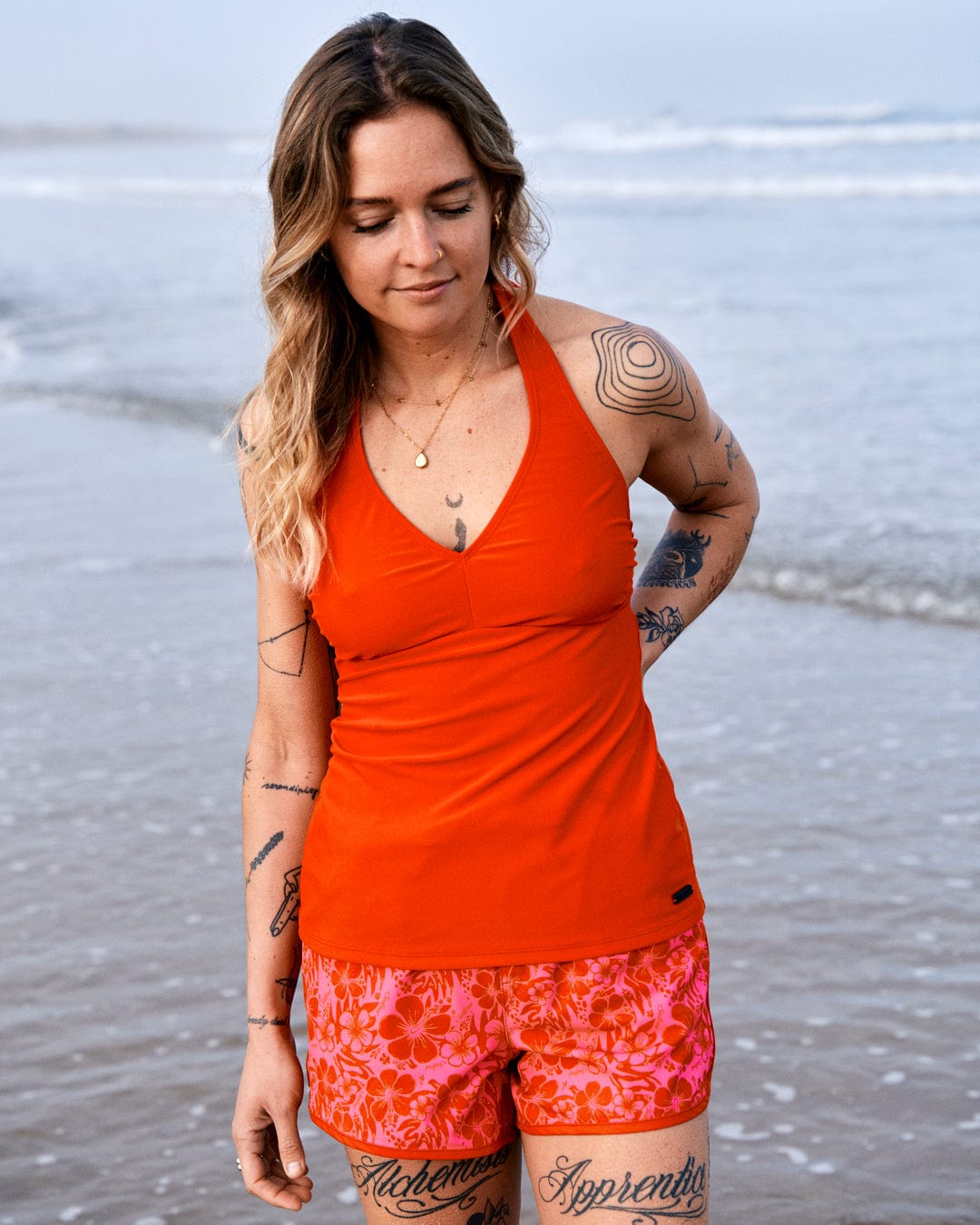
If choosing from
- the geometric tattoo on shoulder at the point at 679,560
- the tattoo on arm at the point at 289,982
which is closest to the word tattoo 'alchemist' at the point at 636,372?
the geometric tattoo on shoulder at the point at 679,560

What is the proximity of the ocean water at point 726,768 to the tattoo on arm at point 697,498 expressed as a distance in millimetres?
614

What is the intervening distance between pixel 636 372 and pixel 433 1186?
3.64 ft

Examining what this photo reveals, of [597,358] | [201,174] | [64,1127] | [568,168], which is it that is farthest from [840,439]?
[201,174]

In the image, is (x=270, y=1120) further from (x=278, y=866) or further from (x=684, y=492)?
(x=684, y=492)

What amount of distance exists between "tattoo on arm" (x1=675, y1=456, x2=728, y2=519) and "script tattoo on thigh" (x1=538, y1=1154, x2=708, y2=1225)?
98 cm

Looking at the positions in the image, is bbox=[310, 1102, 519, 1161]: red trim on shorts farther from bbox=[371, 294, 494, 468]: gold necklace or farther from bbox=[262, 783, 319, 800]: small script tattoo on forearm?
bbox=[371, 294, 494, 468]: gold necklace

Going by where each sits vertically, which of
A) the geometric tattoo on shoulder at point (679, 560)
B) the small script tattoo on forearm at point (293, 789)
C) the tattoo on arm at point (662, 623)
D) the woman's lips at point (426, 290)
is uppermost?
the woman's lips at point (426, 290)

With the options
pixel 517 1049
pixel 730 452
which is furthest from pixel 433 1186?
pixel 730 452

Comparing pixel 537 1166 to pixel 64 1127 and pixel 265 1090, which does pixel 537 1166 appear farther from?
pixel 64 1127

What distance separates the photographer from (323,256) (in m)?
2.09

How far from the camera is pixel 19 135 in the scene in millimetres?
78438

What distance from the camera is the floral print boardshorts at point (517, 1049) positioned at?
1.91 metres

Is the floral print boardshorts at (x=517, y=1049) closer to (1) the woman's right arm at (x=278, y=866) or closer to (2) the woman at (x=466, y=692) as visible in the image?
(2) the woman at (x=466, y=692)

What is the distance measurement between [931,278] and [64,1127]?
13.4 meters
